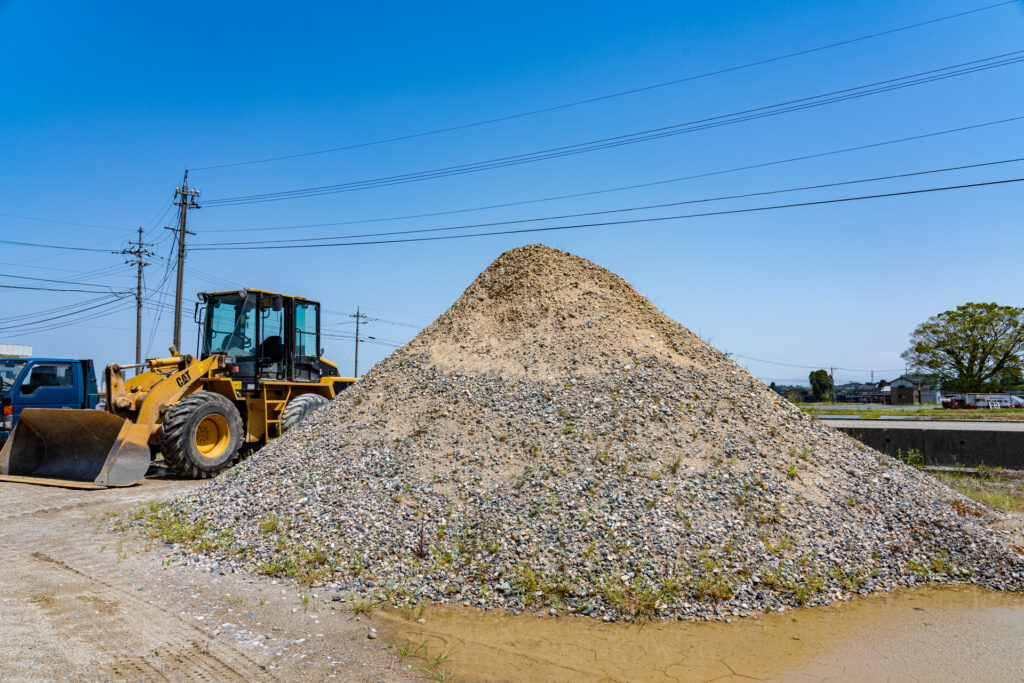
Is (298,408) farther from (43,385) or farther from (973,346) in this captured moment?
(973,346)

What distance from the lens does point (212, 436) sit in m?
10.2

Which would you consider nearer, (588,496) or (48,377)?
(588,496)

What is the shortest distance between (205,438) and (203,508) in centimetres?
352

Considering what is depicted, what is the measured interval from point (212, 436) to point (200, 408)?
77 cm

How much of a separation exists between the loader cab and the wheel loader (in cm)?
2

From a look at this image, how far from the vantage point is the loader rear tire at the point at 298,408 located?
10750 mm

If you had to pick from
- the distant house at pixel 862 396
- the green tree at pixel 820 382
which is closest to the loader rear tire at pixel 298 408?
the distant house at pixel 862 396

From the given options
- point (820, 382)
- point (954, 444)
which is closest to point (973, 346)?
point (820, 382)

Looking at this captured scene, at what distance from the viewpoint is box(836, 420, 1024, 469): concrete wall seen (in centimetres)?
1099

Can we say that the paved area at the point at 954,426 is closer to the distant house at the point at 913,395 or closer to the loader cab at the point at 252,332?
the loader cab at the point at 252,332

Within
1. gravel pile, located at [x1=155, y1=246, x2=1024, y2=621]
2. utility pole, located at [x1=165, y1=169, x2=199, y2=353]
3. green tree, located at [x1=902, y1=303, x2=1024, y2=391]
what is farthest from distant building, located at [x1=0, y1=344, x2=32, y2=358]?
green tree, located at [x1=902, y1=303, x2=1024, y2=391]

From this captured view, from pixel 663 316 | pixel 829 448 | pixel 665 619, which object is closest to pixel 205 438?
pixel 663 316

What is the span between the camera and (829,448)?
24.4 feet

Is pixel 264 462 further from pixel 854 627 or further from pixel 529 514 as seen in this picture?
pixel 854 627
